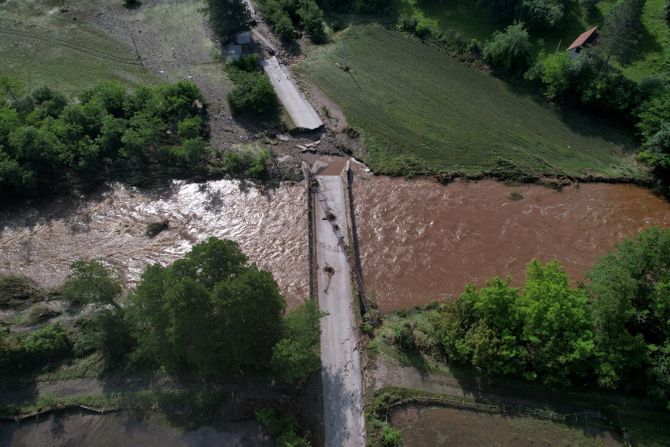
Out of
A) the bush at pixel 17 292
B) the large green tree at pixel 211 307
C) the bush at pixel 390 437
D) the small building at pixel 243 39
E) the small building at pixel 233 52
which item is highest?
the small building at pixel 243 39

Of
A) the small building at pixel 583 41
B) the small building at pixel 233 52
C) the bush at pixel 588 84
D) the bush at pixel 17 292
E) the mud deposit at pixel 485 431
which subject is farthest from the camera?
the small building at pixel 233 52

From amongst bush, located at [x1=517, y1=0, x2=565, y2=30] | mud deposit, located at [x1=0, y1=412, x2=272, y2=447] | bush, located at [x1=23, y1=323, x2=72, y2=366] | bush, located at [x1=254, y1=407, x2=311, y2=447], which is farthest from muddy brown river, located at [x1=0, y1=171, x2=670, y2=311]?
bush, located at [x1=517, y1=0, x2=565, y2=30]

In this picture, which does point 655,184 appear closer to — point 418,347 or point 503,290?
point 503,290

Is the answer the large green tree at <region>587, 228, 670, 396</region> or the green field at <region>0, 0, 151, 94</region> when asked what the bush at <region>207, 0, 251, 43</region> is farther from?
the large green tree at <region>587, 228, 670, 396</region>

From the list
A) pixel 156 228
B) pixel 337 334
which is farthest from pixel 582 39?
pixel 156 228

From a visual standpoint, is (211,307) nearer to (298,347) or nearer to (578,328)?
(298,347)

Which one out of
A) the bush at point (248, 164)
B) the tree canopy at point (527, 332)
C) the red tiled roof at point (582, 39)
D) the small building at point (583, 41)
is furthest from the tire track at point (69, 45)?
the red tiled roof at point (582, 39)

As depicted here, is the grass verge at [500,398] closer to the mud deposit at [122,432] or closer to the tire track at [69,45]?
the mud deposit at [122,432]
